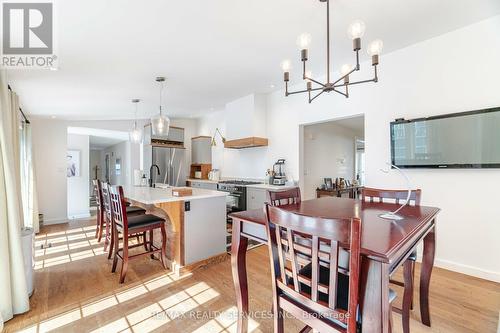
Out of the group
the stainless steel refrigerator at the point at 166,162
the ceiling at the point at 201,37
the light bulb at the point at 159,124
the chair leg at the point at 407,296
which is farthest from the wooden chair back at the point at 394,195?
the stainless steel refrigerator at the point at 166,162

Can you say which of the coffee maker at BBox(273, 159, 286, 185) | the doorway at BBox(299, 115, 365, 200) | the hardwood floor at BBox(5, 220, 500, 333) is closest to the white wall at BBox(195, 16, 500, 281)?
the hardwood floor at BBox(5, 220, 500, 333)

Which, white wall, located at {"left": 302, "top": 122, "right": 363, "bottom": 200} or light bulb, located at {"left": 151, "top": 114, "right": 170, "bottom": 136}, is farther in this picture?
white wall, located at {"left": 302, "top": 122, "right": 363, "bottom": 200}

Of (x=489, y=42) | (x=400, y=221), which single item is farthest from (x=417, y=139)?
(x=400, y=221)

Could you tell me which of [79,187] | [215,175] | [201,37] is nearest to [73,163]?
[79,187]

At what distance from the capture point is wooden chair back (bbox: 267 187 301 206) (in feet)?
6.61

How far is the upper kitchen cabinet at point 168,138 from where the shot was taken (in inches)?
227

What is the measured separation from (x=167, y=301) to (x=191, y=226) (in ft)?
2.63

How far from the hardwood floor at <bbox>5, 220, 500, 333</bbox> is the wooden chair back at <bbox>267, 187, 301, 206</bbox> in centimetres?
89

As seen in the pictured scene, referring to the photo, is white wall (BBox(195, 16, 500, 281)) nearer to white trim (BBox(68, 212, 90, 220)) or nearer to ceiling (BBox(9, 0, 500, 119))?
ceiling (BBox(9, 0, 500, 119))

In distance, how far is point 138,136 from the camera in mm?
4090

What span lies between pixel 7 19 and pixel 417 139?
4078 millimetres

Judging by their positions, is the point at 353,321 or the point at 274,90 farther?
the point at 274,90

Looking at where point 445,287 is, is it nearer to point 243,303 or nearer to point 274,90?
point 243,303

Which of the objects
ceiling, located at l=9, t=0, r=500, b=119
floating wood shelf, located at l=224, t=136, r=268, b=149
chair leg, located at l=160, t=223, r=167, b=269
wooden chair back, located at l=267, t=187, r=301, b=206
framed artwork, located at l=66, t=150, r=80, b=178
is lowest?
chair leg, located at l=160, t=223, r=167, b=269
